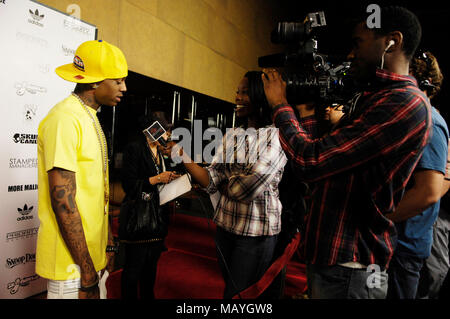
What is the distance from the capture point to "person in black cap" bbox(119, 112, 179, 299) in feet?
5.54

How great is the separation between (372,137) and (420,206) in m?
0.56

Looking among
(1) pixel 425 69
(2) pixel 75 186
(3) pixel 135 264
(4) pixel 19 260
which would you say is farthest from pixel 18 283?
(1) pixel 425 69

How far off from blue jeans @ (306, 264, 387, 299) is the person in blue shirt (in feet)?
1.19

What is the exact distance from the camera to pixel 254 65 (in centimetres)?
529

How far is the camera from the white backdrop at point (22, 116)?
5.49 ft

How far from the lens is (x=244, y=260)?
Result: 4.69ft

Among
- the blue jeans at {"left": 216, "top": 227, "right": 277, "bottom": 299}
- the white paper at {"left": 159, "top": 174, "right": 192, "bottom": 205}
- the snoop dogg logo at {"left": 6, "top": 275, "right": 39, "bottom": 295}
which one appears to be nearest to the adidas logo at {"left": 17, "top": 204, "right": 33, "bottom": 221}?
the snoop dogg logo at {"left": 6, "top": 275, "right": 39, "bottom": 295}

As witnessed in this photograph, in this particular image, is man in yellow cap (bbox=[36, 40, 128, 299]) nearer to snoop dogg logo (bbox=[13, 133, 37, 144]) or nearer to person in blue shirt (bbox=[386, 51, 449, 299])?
snoop dogg logo (bbox=[13, 133, 37, 144])

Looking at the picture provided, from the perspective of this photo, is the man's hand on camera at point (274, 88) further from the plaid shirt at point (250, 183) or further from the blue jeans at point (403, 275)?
Answer: the blue jeans at point (403, 275)

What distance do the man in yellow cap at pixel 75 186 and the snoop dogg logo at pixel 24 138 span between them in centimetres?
90

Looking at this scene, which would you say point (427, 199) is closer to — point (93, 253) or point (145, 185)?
point (93, 253)

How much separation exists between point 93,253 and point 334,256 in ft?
3.03
